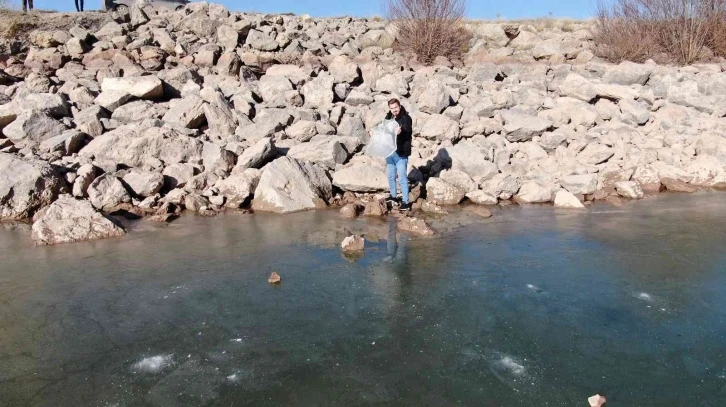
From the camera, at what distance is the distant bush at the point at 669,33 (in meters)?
17.5

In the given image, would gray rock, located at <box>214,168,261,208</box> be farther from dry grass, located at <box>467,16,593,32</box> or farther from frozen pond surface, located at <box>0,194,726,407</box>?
dry grass, located at <box>467,16,593,32</box>

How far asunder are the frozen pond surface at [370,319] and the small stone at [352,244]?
0.56 ft

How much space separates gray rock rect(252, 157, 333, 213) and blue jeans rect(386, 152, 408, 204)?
124cm

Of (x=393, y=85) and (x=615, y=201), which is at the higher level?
(x=393, y=85)

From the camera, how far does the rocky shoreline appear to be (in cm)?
903

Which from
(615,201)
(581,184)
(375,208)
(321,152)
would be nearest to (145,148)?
(321,152)

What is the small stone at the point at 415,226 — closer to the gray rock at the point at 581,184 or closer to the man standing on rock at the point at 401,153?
the man standing on rock at the point at 401,153

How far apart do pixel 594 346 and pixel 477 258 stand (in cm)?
223

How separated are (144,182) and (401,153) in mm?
4468

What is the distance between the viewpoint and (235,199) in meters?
9.12

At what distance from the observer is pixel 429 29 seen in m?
17.5

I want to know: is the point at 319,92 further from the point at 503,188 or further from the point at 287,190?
the point at 503,188

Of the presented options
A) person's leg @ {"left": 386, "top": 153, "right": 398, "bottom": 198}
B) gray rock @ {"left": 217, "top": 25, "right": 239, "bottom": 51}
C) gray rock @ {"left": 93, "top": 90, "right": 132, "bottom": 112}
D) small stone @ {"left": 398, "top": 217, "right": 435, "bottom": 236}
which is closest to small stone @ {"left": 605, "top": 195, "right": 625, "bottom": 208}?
small stone @ {"left": 398, "top": 217, "right": 435, "bottom": 236}

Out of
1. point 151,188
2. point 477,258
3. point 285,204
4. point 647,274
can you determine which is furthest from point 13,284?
point 647,274
